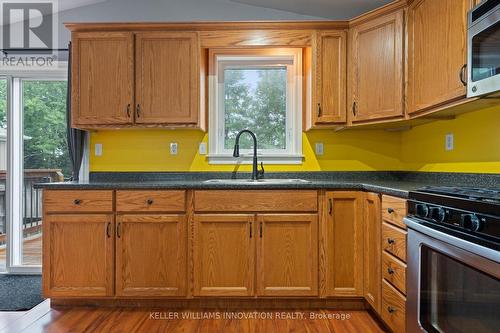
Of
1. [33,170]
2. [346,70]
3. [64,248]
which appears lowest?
[64,248]

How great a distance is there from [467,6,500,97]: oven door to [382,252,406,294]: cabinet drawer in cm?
94

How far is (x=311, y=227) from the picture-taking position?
2.34 meters

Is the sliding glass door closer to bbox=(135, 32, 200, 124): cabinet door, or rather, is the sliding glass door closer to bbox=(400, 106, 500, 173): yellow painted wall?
bbox=(135, 32, 200, 124): cabinet door

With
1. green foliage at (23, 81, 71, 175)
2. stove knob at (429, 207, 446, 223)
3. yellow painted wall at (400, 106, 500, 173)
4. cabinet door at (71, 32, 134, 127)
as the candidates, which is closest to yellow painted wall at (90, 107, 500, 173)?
yellow painted wall at (400, 106, 500, 173)

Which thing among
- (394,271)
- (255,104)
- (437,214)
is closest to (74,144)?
(255,104)

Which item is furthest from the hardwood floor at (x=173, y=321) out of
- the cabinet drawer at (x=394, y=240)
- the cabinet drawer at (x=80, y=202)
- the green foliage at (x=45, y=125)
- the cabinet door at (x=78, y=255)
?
the green foliage at (x=45, y=125)

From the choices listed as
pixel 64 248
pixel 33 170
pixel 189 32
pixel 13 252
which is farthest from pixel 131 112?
pixel 13 252

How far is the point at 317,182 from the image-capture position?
98.3 inches

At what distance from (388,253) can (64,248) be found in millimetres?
2153

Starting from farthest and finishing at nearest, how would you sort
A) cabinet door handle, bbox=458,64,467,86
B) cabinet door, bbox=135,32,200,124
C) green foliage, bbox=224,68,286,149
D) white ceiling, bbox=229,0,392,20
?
green foliage, bbox=224,68,286,149, white ceiling, bbox=229,0,392,20, cabinet door, bbox=135,32,200,124, cabinet door handle, bbox=458,64,467,86

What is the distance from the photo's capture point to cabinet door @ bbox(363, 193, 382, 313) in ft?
Result: 6.86

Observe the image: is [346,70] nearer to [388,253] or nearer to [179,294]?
[388,253]

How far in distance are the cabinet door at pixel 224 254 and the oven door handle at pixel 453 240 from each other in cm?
106

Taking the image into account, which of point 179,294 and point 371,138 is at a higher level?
point 371,138
